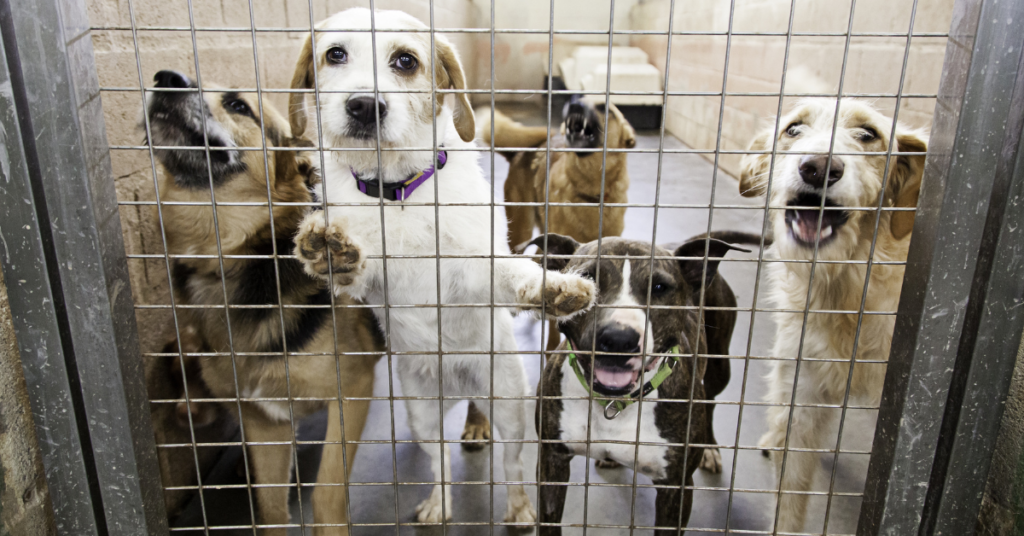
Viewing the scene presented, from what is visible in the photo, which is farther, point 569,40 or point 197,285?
point 569,40

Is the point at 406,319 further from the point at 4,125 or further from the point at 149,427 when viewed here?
the point at 4,125

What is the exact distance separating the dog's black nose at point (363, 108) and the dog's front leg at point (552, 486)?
Answer: 970 mm

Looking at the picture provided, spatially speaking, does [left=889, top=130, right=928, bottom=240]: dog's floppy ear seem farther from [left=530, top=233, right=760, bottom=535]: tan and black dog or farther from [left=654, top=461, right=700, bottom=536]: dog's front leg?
[left=654, top=461, right=700, bottom=536]: dog's front leg

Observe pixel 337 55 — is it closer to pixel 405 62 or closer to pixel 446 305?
pixel 405 62

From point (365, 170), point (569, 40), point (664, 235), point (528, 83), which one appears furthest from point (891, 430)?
point (569, 40)

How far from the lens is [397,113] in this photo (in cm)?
164

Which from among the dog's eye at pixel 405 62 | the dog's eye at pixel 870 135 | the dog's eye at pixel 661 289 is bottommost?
the dog's eye at pixel 661 289

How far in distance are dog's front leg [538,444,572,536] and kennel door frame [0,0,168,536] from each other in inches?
37.1

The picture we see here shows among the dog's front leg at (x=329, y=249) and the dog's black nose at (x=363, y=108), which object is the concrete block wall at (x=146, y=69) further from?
the dog's front leg at (x=329, y=249)

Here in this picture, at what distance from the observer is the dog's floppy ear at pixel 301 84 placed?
1.79 meters

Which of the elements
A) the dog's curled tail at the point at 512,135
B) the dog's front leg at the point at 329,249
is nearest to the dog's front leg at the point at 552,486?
the dog's front leg at the point at 329,249

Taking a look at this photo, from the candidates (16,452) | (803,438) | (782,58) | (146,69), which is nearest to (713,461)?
(803,438)

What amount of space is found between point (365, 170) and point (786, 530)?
5.37ft

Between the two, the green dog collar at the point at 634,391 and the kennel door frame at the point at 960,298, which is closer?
the kennel door frame at the point at 960,298
